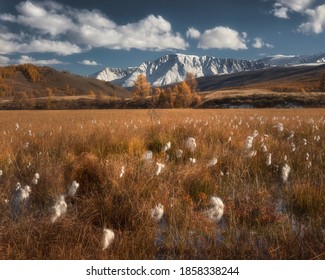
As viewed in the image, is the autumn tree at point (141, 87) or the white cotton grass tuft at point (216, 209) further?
the autumn tree at point (141, 87)

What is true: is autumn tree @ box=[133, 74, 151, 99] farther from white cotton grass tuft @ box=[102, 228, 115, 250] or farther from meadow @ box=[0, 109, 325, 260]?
white cotton grass tuft @ box=[102, 228, 115, 250]

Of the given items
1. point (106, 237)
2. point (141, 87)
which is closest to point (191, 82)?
point (141, 87)

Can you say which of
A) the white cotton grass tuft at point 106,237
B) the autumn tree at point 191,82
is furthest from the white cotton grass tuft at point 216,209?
the autumn tree at point 191,82

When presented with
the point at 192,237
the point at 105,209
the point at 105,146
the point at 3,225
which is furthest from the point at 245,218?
the point at 105,146

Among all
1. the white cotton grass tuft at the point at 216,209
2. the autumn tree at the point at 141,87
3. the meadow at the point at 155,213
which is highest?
the white cotton grass tuft at the point at 216,209

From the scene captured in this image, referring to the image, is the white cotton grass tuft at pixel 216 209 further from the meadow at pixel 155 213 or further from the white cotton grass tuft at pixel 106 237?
the white cotton grass tuft at pixel 106 237

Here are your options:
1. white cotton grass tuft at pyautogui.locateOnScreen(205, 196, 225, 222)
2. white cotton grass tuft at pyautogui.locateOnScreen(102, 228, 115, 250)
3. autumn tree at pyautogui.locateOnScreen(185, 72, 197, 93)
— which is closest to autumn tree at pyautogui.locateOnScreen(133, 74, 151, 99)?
autumn tree at pyautogui.locateOnScreen(185, 72, 197, 93)

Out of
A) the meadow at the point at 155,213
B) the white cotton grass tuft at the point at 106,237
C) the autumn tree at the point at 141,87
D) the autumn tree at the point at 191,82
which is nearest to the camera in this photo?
the white cotton grass tuft at the point at 106,237

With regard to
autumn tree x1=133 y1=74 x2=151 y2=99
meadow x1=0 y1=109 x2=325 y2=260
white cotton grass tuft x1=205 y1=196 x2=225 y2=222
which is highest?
white cotton grass tuft x1=205 y1=196 x2=225 y2=222

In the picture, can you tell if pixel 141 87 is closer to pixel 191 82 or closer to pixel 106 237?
pixel 191 82

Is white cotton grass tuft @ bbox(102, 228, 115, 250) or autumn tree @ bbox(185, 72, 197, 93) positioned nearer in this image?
white cotton grass tuft @ bbox(102, 228, 115, 250)

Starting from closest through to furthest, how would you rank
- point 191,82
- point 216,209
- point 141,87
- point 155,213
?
point 216,209 < point 155,213 < point 141,87 < point 191,82

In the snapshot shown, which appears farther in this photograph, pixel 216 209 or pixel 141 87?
pixel 141 87

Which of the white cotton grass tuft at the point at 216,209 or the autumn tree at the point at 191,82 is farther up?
the white cotton grass tuft at the point at 216,209
